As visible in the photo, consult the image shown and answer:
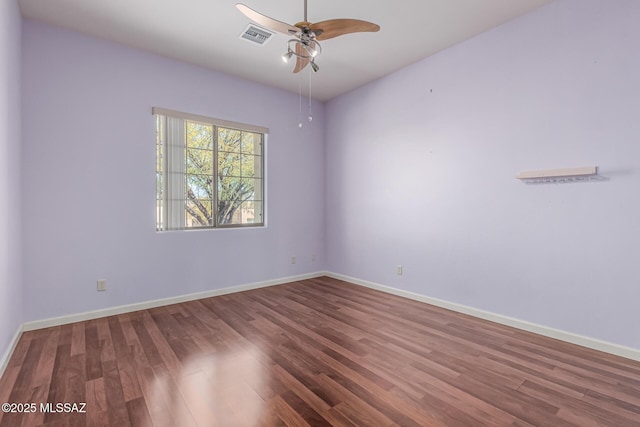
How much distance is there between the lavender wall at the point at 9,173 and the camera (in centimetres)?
223

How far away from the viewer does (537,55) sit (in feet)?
9.40

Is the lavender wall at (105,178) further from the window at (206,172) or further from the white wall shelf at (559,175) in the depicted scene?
the white wall shelf at (559,175)

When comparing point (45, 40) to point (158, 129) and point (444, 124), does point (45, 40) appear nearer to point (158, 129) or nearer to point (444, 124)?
point (158, 129)

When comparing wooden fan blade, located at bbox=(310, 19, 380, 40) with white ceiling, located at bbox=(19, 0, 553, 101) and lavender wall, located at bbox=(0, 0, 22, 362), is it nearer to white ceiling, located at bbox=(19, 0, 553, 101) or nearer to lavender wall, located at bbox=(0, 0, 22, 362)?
white ceiling, located at bbox=(19, 0, 553, 101)

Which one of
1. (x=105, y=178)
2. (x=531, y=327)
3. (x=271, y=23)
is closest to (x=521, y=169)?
A: (x=531, y=327)

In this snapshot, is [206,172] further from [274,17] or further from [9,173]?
[274,17]

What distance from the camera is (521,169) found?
2.98 meters

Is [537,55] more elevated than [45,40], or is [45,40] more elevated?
[45,40]

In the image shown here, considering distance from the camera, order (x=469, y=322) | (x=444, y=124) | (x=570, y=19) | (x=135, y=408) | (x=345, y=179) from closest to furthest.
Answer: (x=135, y=408) → (x=570, y=19) → (x=469, y=322) → (x=444, y=124) → (x=345, y=179)

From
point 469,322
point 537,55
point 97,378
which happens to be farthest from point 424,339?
point 537,55

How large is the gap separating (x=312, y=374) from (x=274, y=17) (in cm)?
322

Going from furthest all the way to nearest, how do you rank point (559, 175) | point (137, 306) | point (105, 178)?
1. point (137, 306)
2. point (105, 178)
3. point (559, 175)

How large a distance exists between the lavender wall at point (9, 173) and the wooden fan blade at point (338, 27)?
2292 millimetres

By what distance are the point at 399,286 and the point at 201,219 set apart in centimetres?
289
